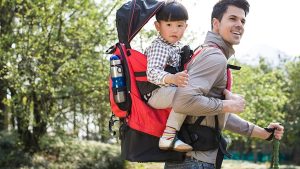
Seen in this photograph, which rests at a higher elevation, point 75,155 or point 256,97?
point 256,97

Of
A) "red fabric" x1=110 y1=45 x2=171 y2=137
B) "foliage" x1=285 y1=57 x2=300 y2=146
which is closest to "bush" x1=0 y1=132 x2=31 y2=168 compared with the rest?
"red fabric" x1=110 y1=45 x2=171 y2=137

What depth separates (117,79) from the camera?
2.68m

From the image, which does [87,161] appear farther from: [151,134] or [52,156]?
[151,134]

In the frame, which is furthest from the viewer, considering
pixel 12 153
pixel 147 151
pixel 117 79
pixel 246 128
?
pixel 12 153

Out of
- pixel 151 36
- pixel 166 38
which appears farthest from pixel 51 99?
pixel 166 38

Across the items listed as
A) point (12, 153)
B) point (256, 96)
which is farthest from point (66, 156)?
point (256, 96)

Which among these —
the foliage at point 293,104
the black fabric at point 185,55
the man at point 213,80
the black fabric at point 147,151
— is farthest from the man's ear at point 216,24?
the foliage at point 293,104

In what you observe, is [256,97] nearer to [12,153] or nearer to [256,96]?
[256,96]

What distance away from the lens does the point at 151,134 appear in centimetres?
259

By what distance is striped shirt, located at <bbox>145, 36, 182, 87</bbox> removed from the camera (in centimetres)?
252

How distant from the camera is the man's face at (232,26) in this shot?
260 cm

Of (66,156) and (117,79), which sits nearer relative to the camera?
(117,79)

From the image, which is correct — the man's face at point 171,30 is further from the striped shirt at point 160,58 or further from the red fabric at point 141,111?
the red fabric at point 141,111

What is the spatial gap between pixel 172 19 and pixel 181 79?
1.71 feet
